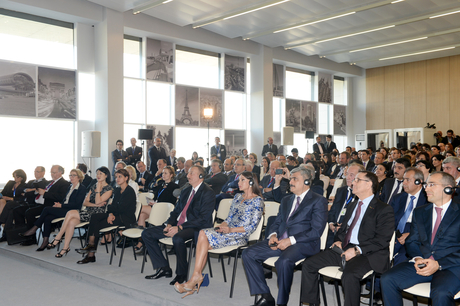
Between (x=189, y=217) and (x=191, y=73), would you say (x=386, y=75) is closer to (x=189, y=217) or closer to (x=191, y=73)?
(x=191, y=73)

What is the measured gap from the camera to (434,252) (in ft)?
9.71

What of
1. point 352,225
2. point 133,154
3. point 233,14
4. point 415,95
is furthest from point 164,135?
point 415,95

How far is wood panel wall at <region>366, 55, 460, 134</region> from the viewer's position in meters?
17.0

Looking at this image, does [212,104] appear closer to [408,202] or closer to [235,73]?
[235,73]

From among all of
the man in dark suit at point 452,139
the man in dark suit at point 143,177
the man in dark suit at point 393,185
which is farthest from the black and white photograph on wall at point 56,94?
the man in dark suit at point 452,139

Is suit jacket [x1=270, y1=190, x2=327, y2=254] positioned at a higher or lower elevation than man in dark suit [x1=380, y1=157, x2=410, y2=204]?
lower

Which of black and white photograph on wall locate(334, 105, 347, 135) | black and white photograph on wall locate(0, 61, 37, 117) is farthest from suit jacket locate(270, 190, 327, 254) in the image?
black and white photograph on wall locate(334, 105, 347, 135)

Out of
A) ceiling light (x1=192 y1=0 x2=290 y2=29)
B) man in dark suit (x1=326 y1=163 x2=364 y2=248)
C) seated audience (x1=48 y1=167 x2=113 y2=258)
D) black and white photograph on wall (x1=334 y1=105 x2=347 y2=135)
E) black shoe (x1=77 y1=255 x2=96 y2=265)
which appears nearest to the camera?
man in dark suit (x1=326 y1=163 x2=364 y2=248)

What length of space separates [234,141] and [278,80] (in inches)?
130

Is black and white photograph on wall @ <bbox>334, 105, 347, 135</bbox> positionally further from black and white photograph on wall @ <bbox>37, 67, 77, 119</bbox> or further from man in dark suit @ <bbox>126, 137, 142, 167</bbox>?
black and white photograph on wall @ <bbox>37, 67, 77, 119</bbox>

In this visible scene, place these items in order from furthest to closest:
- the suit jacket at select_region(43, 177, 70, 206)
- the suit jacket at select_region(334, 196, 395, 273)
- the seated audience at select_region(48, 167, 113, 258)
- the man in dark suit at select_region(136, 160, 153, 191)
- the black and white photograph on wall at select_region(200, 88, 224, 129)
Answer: the black and white photograph on wall at select_region(200, 88, 224, 129) → the man in dark suit at select_region(136, 160, 153, 191) → the suit jacket at select_region(43, 177, 70, 206) → the seated audience at select_region(48, 167, 113, 258) → the suit jacket at select_region(334, 196, 395, 273)

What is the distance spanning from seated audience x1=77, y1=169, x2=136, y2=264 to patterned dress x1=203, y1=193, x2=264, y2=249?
1.61 m

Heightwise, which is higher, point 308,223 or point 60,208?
point 308,223

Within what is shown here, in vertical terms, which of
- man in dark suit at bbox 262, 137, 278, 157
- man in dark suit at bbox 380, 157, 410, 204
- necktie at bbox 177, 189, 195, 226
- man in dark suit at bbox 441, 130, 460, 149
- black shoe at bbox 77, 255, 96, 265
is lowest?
black shoe at bbox 77, 255, 96, 265
